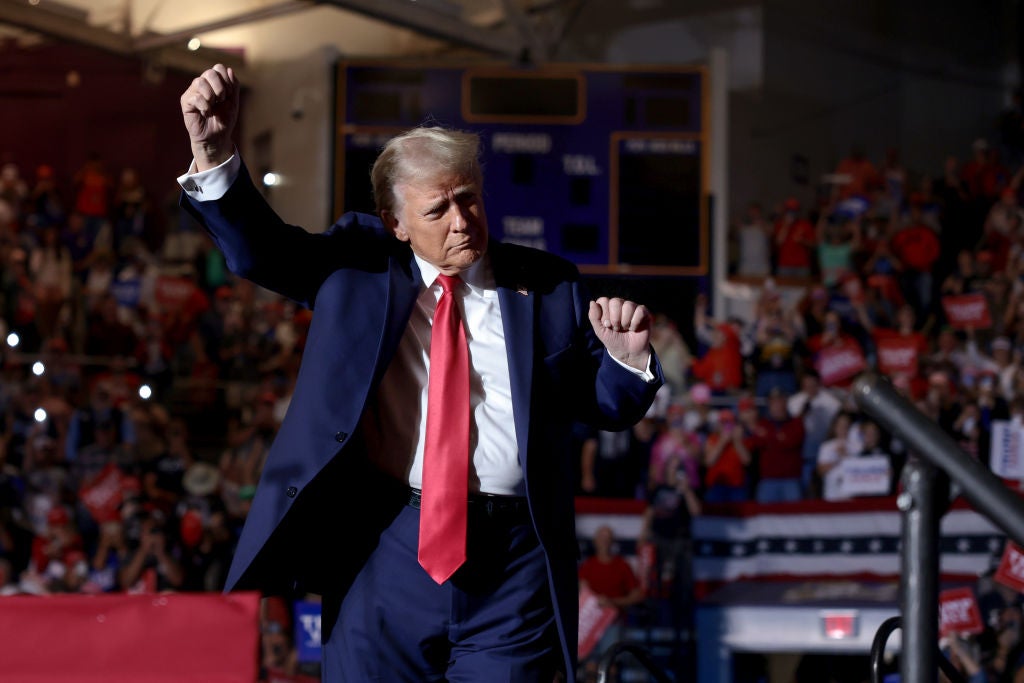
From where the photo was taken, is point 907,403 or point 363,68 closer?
point 907,403

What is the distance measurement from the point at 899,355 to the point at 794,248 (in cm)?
297

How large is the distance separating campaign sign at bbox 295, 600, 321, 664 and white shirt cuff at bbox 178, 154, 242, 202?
193 inches

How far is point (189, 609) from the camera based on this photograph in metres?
3.15

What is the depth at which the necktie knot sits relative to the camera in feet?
7.76

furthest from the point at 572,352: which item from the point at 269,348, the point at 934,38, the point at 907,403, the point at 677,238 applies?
the point at 934,38

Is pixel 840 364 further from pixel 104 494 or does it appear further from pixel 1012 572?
pixel 104 494

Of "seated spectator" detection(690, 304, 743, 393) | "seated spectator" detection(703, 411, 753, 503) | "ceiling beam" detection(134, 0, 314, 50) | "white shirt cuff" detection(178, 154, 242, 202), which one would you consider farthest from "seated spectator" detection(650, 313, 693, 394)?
"white shirt cuff" detection(178, 154, 242, 202)

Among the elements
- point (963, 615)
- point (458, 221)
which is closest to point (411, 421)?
point (458, 221)

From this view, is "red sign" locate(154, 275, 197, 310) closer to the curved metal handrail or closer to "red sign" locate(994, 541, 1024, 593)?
"red sign" locate(994, 541, 1024, 593)

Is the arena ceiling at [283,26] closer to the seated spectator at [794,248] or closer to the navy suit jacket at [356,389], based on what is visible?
the seated spectator at [794,248]

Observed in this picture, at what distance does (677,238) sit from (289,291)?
10.8 meters

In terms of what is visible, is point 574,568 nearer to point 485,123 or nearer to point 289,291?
point 289,291

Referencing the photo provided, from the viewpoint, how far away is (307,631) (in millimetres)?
6957

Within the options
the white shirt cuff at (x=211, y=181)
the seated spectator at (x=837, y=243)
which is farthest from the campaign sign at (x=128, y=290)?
the white shirt cuff at (x=211, y=181)
